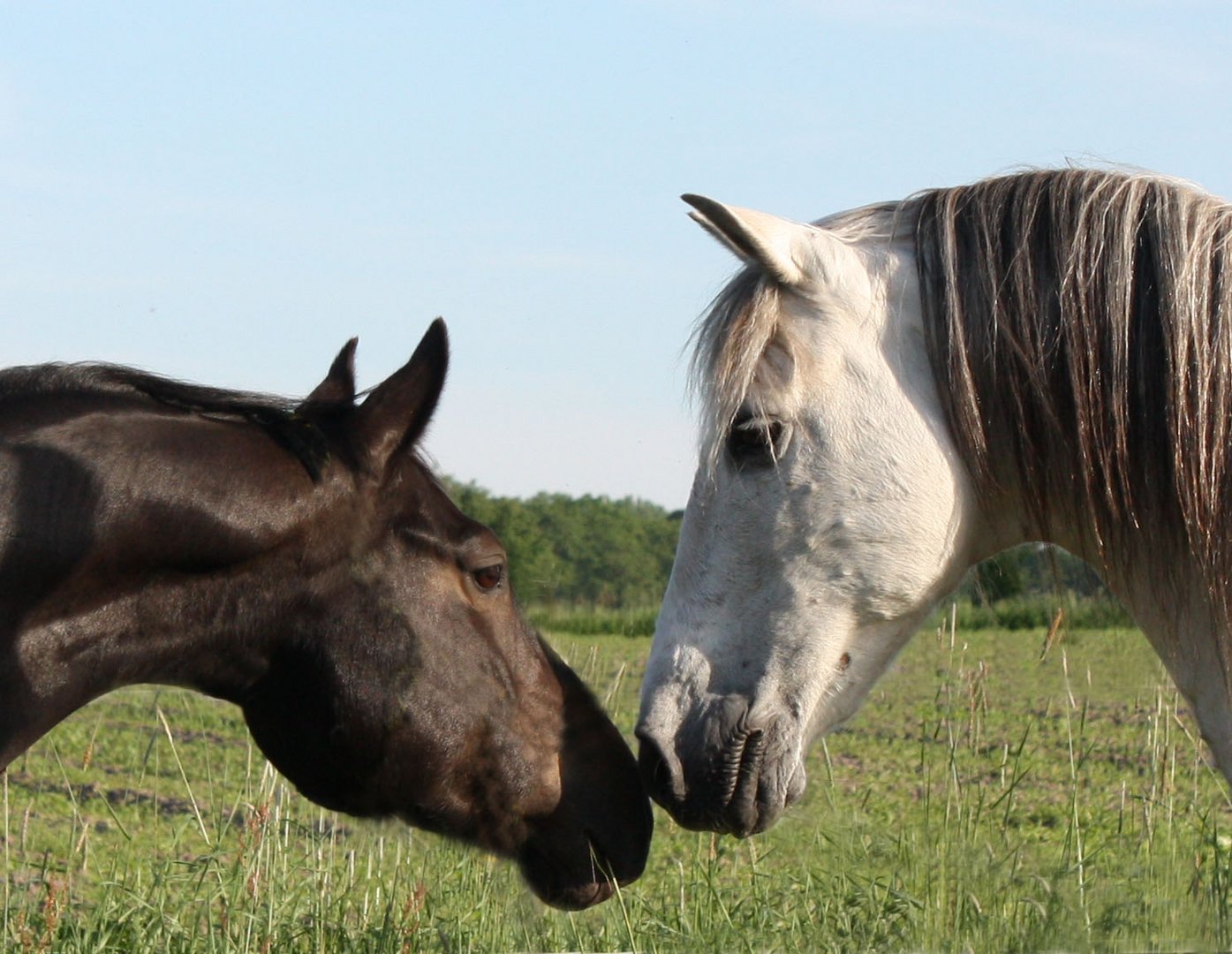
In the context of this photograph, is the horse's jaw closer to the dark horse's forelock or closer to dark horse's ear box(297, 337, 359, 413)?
the dark horse's forelock

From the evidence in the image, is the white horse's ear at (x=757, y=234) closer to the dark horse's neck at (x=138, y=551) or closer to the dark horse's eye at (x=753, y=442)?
the dark horse's eye at (x=753, y=442)

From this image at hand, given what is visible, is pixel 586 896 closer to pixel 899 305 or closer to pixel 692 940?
pixel 692 940

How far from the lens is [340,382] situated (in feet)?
10.7

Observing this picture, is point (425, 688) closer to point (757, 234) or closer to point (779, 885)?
point (757, 234)

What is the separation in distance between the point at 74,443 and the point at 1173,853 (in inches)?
124

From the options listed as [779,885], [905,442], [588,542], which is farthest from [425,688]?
[588,542]

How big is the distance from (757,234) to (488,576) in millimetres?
1002

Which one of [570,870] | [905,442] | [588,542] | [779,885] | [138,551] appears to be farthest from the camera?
[588,542]

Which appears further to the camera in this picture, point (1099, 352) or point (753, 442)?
point (753, 442)

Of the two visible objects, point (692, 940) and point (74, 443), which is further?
point (692, 940)

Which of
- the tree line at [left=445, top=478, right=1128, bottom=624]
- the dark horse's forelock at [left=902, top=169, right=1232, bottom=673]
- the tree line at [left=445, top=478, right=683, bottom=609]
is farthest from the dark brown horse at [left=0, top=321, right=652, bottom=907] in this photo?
the tree line at [left=445, top=478, right=683, bottom=609]

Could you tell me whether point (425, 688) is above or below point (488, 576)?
below

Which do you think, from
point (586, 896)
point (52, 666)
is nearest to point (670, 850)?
point (586, 896)

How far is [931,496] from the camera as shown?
2.85 m
